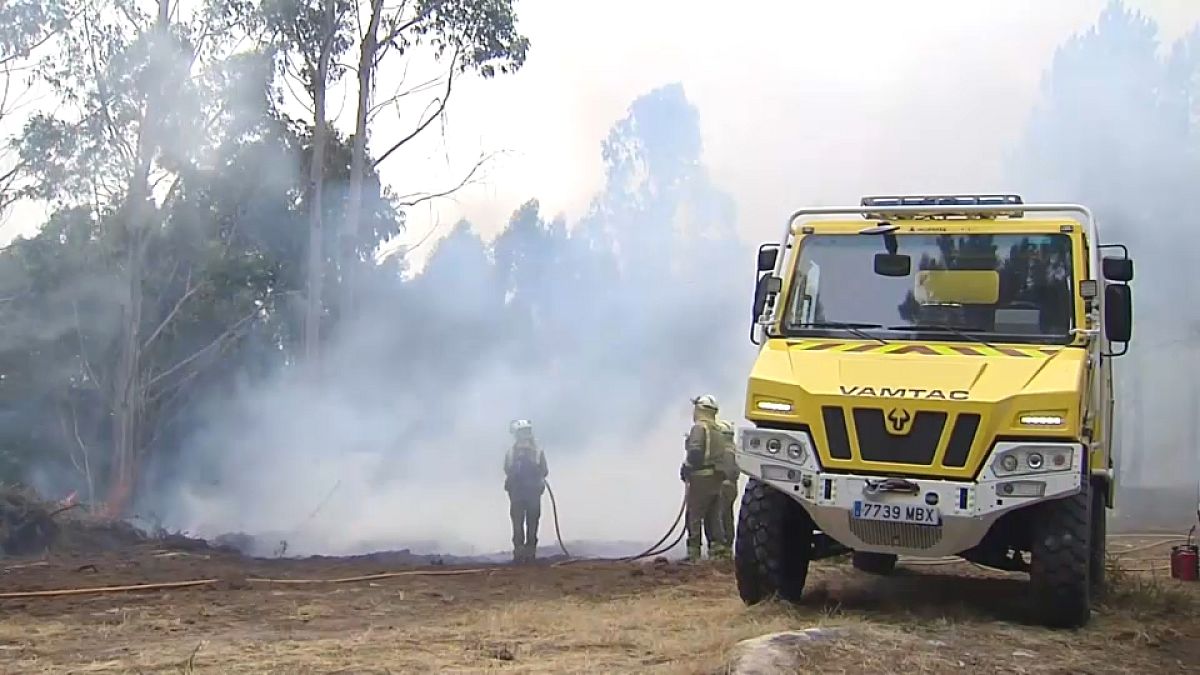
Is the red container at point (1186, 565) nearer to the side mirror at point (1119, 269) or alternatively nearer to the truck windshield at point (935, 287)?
the side mirror at point (1119, 269)

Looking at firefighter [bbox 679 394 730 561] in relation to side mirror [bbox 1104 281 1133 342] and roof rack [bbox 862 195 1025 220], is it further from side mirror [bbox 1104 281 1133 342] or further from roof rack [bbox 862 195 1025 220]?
side mirror [bbox 1104 281 1133 342]

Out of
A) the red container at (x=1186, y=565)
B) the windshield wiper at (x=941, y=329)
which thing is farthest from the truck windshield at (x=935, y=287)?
the red container at (x=1186, y=565)

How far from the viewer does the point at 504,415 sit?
2408cm

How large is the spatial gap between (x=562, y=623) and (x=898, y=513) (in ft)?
8.05

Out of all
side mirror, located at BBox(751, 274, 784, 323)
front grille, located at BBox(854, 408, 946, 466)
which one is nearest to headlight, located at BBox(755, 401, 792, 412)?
front grille, located at BBox(854, 408, 946, 466)

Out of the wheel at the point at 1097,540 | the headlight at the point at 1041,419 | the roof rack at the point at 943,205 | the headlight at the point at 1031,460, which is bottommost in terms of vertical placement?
the wheel at the point at 1097,540

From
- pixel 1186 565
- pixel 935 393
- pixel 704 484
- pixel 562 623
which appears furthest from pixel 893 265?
pixel 704 484

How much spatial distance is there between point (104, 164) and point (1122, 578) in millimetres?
19320

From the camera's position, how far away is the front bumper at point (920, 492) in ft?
23.1

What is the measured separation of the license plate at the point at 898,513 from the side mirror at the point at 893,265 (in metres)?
1.83

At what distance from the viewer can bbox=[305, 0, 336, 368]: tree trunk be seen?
25.1 meters

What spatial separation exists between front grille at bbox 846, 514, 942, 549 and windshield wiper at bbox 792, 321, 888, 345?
4.34ft

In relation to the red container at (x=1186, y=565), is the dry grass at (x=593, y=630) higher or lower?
lower

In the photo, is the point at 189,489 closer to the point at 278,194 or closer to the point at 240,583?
the point at 278,194
